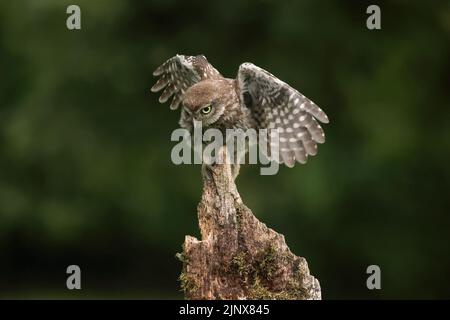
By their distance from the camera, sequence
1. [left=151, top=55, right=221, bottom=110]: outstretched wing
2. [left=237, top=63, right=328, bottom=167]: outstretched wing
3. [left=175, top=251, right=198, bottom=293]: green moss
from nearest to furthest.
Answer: [left=175, top=251, right=198, bottom=293]: green moss < [left=237, top=63, right=328, bottom=167]: outstretched wing < [left=151, top=55, right=221, bottom=110]: outstretched wing

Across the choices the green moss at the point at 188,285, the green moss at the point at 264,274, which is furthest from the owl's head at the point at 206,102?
the green moss at the point at 188,285

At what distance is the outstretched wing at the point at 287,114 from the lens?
25.8 ft

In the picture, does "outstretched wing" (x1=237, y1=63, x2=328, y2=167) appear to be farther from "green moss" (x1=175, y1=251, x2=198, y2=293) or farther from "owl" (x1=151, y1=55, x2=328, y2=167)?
"green moss" (x1=175, y1=251, x2=198, y2=293)

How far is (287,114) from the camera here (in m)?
7.95

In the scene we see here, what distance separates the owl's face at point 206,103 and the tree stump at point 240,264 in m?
1.00

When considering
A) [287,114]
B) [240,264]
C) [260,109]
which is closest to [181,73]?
[260,109]

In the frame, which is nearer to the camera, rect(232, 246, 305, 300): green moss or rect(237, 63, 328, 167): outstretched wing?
rect(232, 246, 305, 300): green moss

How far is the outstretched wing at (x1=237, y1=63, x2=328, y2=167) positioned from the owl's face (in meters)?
0.28

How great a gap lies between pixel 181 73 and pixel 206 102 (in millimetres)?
1378

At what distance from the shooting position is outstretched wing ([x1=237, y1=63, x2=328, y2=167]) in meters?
7.86

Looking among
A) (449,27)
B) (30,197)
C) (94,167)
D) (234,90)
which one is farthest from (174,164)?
(234,90)

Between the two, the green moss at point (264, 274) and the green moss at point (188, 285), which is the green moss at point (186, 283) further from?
the green moss at point (264, 274)

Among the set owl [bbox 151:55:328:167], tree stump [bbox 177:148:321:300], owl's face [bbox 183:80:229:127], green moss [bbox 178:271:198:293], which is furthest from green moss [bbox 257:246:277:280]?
owl's face [bbox 183:80:229:127]

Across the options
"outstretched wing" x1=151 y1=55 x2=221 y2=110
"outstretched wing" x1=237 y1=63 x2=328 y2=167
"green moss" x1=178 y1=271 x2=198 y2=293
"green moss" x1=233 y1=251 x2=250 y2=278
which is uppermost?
"outstretched wing" x1=151 y1=55 x2=221 y2=110
